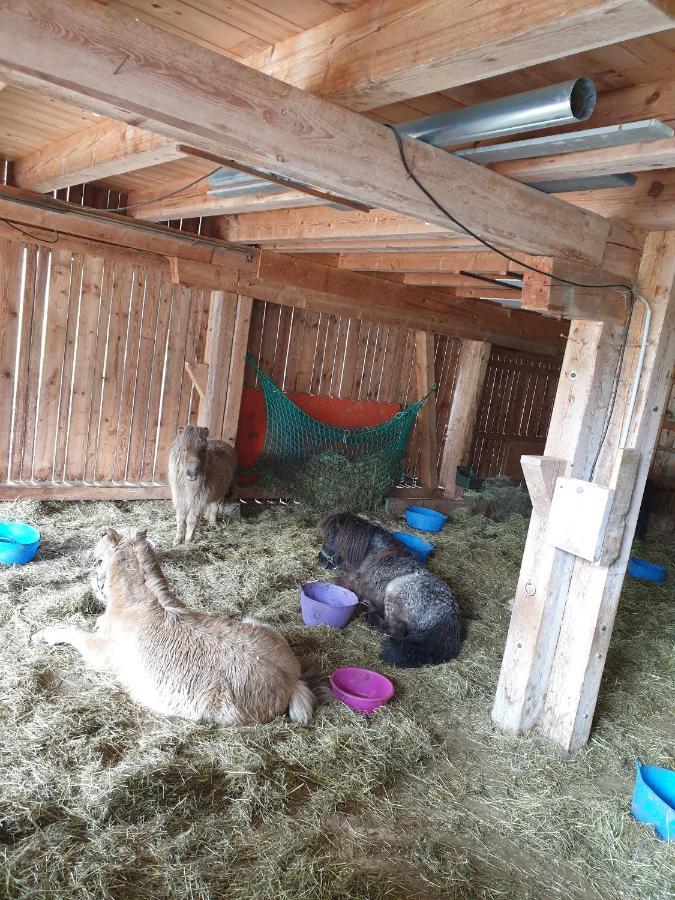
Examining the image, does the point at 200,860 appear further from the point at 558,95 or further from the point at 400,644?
the point at 558,95

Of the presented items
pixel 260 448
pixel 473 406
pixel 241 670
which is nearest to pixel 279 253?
pixel 260 448

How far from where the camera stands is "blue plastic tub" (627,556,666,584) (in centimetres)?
659

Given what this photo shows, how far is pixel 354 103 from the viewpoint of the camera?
2.13 m

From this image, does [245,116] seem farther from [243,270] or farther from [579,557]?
[243,270]

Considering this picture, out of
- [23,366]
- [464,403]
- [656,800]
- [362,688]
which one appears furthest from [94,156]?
[464,403]

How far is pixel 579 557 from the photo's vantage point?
10.9 ft

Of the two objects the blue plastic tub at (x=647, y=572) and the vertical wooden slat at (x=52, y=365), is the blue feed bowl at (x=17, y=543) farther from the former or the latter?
the blue plastic tub at (x=647, y=572)

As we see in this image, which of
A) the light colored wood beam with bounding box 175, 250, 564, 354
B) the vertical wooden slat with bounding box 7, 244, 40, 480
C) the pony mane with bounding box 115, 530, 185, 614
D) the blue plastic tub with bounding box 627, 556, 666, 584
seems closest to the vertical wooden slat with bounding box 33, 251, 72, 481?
the vertical wooden slat with bounding box 7, 244, 40, 480

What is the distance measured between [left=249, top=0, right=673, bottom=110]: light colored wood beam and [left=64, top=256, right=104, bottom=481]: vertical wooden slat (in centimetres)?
429

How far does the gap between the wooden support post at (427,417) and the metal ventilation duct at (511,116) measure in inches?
Result: 246

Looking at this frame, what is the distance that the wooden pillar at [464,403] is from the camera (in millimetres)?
8742

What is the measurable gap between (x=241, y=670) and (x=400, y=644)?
140 cm

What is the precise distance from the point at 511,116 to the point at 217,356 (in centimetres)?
486

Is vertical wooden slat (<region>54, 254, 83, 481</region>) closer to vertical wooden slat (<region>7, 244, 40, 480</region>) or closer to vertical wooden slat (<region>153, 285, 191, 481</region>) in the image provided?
vertical wooden slat (<region>7, 244, 40, 480</region>)
